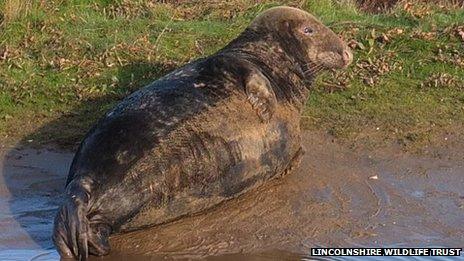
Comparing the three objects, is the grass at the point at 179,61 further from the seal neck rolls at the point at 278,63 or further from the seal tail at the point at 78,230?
the seal tail at the point at 78,230

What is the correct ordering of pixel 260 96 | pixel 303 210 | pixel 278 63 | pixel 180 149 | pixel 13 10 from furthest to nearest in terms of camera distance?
pixel 13 10, pixel 278 63, pixel 260 96, pixel 303 210, pixel 180 149

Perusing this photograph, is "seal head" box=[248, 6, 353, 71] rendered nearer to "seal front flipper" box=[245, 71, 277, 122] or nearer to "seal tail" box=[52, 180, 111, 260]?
"seal front flipper" box=[245, 71, 277, 122]

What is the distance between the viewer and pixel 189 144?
6.77 metres

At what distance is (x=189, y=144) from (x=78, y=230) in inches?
40.1

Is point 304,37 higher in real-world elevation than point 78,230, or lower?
higher

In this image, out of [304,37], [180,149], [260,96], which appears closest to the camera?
[180,149]

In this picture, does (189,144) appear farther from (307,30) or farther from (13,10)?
(13,10)

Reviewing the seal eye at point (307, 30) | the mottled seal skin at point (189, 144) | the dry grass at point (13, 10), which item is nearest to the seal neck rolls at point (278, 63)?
the mottled seal skin at point (189, 144)

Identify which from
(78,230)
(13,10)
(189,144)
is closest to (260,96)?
(189,144)

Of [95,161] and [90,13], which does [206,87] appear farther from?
[90,13]

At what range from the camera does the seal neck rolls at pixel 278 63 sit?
7699mm

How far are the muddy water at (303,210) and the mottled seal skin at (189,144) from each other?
6.3 inches

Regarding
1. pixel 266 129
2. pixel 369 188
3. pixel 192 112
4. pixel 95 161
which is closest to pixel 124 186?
pixel 95 161

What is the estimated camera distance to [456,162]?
306 inches
